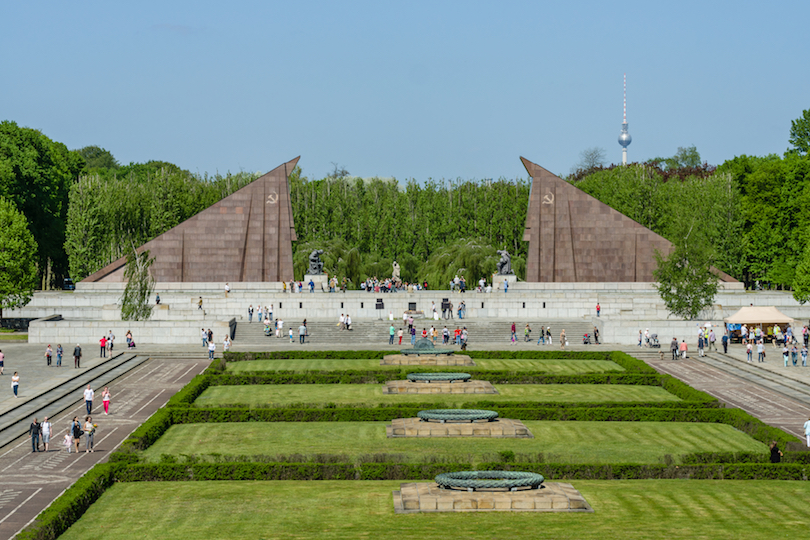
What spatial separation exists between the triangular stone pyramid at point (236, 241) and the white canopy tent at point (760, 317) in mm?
26176

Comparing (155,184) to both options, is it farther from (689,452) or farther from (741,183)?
(689,452)

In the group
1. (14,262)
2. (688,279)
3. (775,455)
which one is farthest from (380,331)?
(775,455)

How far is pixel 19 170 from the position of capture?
63562mm

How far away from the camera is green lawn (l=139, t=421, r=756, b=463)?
22547 mm

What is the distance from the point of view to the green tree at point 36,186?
62469 millimetres

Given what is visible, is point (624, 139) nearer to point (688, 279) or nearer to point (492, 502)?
point (688, 279)

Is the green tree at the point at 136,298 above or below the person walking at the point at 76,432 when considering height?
above

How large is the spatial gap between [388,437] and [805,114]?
56.4 m

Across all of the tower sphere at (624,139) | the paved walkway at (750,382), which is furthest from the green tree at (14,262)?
the tower sphere at (624,139)

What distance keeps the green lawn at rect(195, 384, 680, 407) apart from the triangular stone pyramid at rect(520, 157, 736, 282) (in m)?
23.9

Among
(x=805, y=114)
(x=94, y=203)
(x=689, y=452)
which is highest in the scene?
(x=805, y=114)

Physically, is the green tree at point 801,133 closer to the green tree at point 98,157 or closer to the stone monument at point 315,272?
the stone monument at point 315,272

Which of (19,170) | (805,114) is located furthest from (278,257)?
(805,114)

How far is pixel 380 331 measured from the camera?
1876 inches
